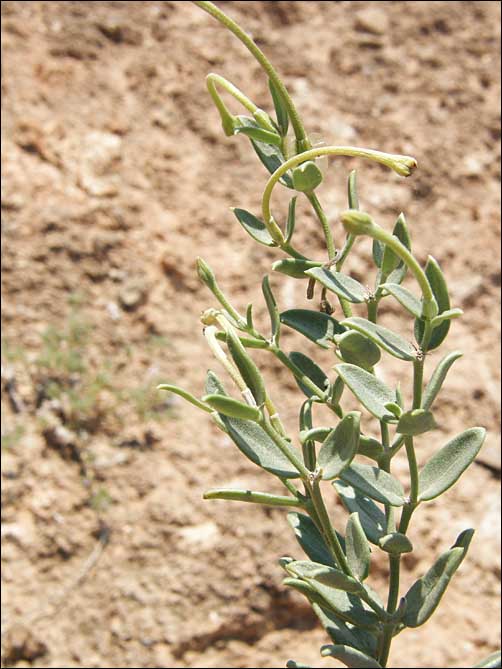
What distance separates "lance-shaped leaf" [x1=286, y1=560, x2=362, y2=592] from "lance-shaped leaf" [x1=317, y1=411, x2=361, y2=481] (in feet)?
0.31

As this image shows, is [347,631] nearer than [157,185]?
Yes

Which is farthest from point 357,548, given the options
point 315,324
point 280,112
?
point 280,112

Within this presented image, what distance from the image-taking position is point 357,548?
0.89 m

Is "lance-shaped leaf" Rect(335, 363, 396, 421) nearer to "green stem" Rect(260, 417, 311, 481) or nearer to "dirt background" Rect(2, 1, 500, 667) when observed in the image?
"green stem" Rect(260, 417, 311, 481)

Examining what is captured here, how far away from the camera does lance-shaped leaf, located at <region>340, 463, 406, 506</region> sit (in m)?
0.89

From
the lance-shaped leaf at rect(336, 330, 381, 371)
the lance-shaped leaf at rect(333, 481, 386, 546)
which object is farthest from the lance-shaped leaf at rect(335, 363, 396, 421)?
the lance-shaped leaf at rect(333, 481, 386, 546)

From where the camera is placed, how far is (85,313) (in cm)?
196

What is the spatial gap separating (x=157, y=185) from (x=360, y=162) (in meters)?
0.51

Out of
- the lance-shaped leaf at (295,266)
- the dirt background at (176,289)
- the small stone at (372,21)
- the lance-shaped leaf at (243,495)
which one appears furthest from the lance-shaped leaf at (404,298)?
the small stone at (372,21)

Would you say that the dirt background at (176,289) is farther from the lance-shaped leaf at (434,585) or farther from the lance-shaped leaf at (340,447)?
the lance-shaped leaf at (340,447)

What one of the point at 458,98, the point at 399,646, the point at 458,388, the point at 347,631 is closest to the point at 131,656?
the point at 399,646

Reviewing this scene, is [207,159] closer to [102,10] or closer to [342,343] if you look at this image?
[102,10]

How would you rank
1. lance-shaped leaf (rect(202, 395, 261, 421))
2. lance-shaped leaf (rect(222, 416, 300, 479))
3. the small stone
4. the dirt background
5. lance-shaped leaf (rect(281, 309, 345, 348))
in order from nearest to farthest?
lance-shaped leaf (rect(202, 395, 261, 421))
lance-shaped leaf (rect(222, 416, 300, 479))
lance-shaped leaf (rect(281, 309, 345, 348))
the dirt background
the small stone

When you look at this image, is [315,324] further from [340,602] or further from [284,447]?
[340,602]
